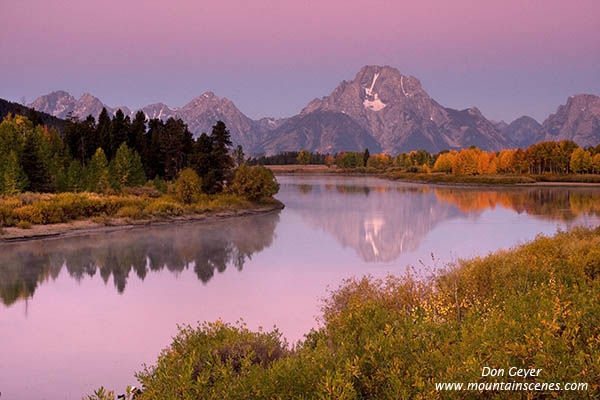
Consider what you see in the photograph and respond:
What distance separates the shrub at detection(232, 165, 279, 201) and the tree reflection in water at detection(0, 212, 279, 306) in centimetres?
1728

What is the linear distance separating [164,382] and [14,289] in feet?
52.7

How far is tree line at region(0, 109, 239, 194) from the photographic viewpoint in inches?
1908

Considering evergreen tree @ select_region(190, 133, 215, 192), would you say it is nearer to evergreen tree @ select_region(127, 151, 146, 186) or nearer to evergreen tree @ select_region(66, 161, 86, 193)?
evergreen tree @ select_region(127, 151, 146, 186)

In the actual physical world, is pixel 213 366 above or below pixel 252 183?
below

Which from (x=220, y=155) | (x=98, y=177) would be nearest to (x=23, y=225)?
(x=98, y=177)

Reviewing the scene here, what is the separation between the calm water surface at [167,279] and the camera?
12.7 meters

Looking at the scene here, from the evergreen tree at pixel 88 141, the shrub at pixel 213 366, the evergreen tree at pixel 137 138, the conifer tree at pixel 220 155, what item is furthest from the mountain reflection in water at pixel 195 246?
the evergreen tree at pixel 88 141

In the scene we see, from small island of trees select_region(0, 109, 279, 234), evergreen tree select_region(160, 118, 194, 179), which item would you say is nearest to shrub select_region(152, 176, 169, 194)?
small island of trees select_region(0, 109, 279, 234)

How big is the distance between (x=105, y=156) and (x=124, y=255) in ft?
115

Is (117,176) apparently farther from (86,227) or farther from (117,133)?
(86,227)

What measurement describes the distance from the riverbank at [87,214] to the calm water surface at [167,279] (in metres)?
2.43

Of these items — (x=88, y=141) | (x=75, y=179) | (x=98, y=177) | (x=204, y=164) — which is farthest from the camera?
(x=88, y=141)

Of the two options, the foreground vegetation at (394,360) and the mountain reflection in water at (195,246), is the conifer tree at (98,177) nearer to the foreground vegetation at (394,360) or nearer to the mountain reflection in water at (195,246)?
the mountain reflection in water at (195,246)

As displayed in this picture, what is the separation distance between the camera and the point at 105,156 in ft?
188
